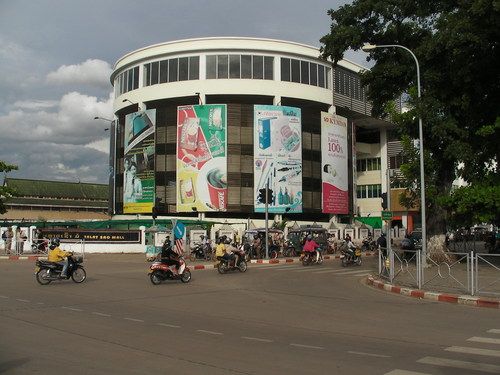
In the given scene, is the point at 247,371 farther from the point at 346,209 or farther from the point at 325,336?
the point at 346,209

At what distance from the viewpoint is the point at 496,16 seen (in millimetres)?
19156

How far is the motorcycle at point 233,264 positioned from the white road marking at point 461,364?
15.7 m

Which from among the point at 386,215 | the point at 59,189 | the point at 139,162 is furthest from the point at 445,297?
the point at 59,189

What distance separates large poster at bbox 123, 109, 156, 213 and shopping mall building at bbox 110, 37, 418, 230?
0.11 meters

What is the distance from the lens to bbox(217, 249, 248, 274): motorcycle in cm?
2242

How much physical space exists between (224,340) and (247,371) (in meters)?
1.97

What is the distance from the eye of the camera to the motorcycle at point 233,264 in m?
22.4

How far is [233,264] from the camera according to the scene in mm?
22641

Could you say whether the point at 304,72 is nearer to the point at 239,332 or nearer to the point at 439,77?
the point at 439,77

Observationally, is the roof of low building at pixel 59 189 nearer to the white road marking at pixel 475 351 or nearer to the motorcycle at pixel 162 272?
the motorcycle at pixel 162 272

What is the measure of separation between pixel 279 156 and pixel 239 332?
4708 cm

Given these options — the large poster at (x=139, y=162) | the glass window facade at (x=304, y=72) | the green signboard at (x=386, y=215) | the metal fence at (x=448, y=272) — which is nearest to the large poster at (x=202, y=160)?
the large poster at (x=139, y=162)

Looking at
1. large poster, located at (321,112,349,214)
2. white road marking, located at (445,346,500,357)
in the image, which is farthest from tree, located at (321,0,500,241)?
large poster, located at (321,112,349,214)

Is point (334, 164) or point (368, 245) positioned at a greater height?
point (334, 164)
